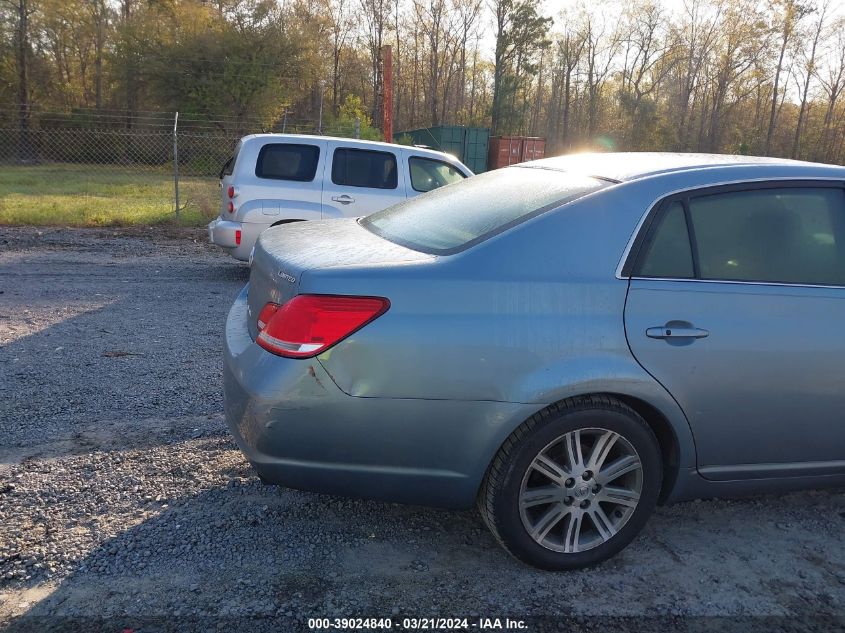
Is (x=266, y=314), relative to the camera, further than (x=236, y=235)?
No

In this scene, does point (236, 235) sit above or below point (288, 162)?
below

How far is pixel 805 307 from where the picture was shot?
282cm

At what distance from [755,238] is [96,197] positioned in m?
19.7

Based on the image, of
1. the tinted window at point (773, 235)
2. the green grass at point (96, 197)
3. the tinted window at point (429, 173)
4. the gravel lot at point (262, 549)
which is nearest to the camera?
the gravel lot at point (262, 549)

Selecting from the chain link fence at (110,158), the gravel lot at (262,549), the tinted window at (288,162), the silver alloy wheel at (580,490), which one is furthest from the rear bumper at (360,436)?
the chain link fence at (110,158)

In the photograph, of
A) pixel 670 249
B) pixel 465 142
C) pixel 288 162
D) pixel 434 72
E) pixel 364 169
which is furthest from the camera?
pixel 434 72

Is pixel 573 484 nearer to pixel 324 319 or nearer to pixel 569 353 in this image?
pixel 569 353

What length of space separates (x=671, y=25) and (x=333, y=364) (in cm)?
5535

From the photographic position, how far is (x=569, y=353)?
2.49 m

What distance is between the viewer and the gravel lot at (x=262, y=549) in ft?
8.01

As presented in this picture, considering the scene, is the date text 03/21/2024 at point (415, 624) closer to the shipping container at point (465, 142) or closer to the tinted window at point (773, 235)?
the tinted window at point (773, 235)

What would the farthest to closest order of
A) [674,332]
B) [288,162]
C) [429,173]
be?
[429,173]
[288,162]
[674,332]

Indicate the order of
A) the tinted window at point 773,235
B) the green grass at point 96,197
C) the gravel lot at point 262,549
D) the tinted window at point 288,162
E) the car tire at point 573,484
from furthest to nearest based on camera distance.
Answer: the green grass at point 96,197 < the tinted window at point 288,162 < the tinted window at point 773,235 < the car tire at point 573,484 < the gravel lot at point 262,549

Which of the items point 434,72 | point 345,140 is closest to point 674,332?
point 345,140
